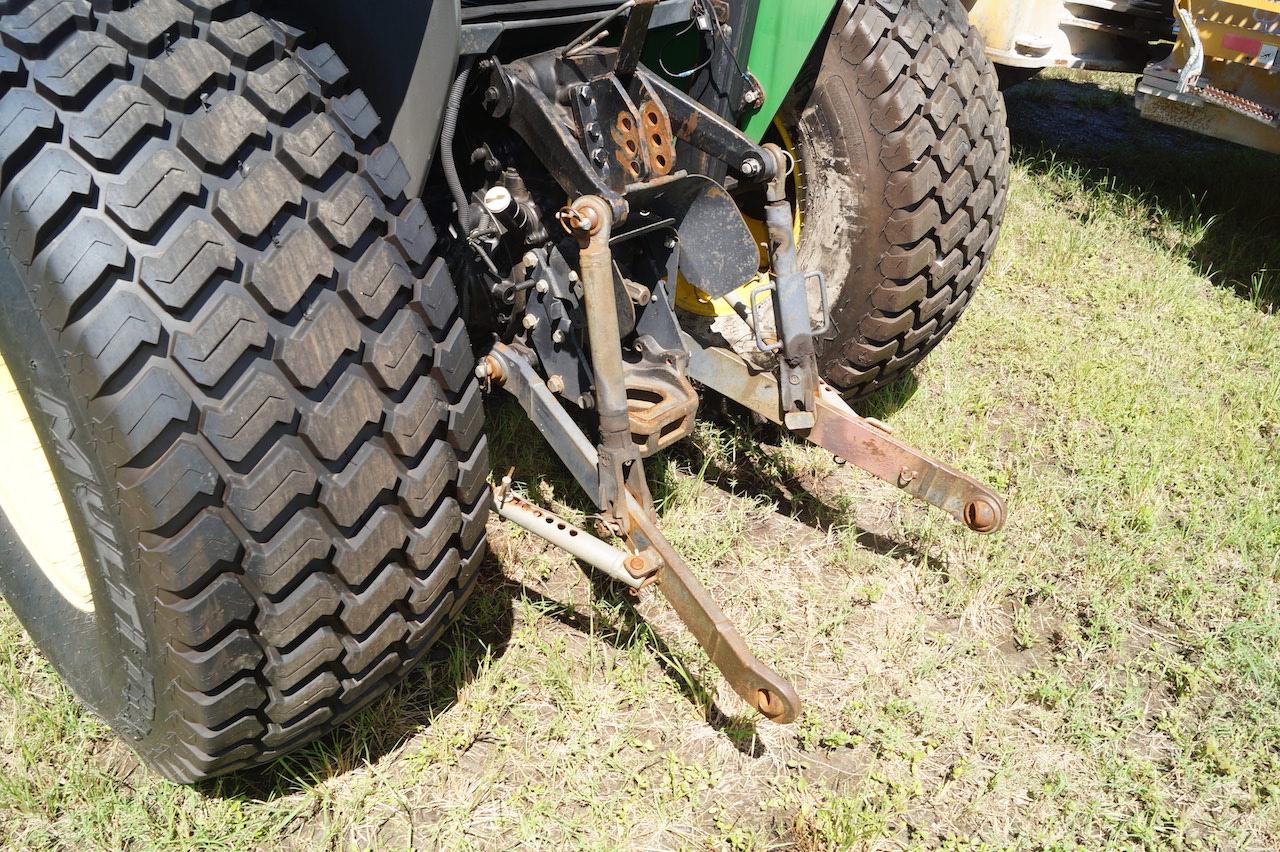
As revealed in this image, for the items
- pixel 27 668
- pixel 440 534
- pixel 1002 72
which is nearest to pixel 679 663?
pixel 440 534

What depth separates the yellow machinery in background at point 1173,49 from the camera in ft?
14.1

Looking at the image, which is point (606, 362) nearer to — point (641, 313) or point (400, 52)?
point (641, 313)

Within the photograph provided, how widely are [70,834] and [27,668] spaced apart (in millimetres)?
533

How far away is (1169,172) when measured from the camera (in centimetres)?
617

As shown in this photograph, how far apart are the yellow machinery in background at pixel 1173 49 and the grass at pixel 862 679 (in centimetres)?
153

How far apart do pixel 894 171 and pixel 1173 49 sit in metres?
3.01

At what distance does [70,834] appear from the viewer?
207 cm

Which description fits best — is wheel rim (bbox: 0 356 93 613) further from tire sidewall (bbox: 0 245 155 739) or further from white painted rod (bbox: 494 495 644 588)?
white painted rod (bbox: 494 495 644 588)

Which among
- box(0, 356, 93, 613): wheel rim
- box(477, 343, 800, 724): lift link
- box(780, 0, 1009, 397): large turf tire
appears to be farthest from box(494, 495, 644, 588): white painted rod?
box(780, 0, 1009, 397): large turf tire

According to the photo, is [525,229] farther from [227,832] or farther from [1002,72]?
[1002,72]

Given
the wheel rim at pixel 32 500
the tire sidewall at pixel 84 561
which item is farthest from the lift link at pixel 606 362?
the wheel rim at pixel 32 500

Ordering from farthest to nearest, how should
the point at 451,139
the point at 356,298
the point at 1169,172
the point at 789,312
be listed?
the point at 1169,172
the point at 789,312
the point at 451,139
the point at 356,298

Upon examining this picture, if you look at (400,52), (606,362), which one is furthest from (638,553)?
(400,52)

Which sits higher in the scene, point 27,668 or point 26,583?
point 26,583
